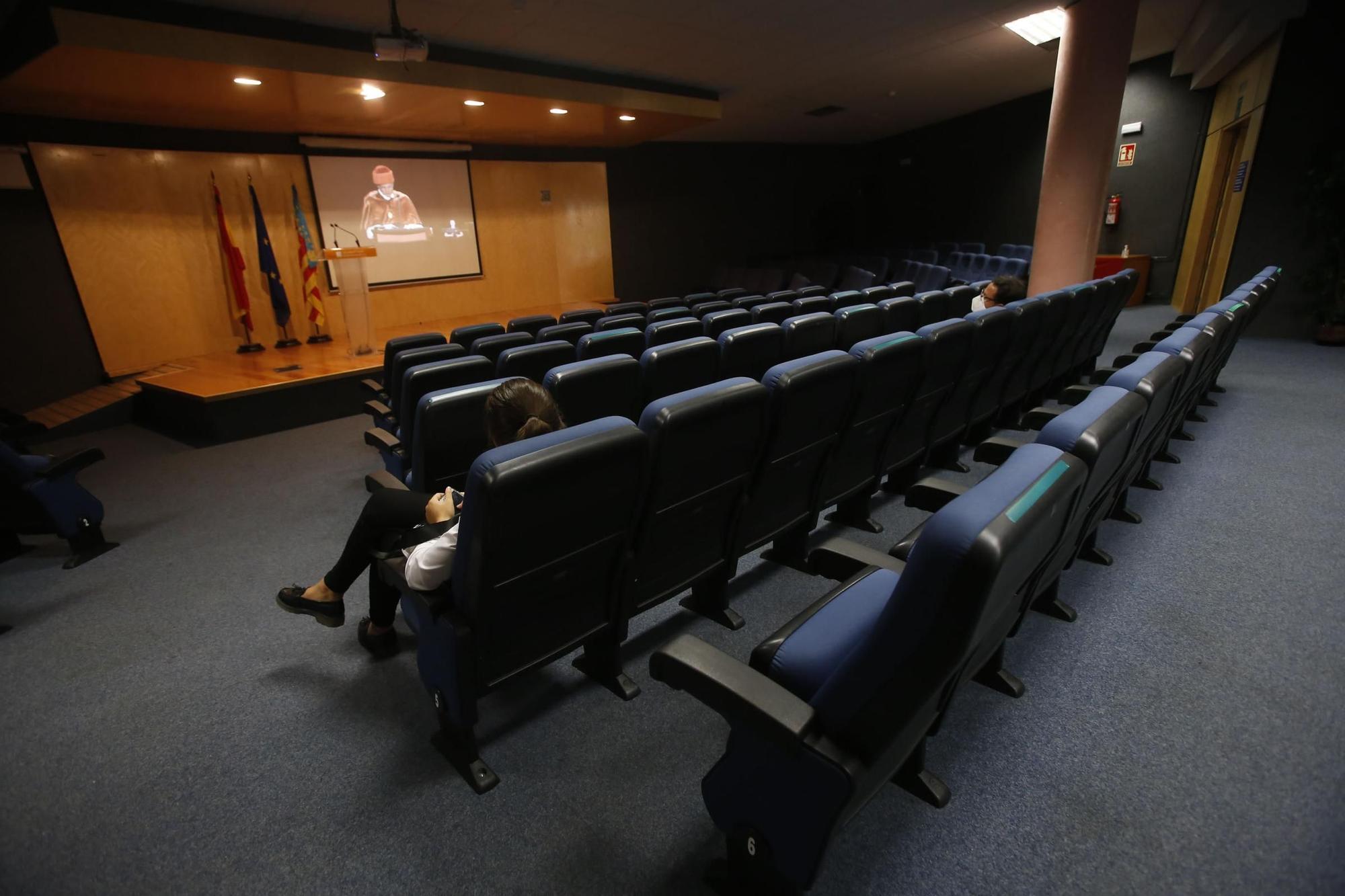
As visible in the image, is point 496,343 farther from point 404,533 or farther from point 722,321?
point 404,533

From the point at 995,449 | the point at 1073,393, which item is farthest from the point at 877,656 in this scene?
the point at 1073,393

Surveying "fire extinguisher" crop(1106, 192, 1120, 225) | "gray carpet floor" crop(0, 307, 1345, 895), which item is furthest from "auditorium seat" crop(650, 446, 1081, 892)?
"fire extinguisher" crop(1106, 192, 1120, 225)

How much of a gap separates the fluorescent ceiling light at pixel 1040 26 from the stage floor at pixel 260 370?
7755 mm

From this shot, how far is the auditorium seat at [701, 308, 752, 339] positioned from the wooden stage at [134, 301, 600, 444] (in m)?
3.55

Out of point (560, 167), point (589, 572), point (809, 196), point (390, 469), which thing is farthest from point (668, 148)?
point (589, 572)

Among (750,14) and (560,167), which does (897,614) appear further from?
(560,167)

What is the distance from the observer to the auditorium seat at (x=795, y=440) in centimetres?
201

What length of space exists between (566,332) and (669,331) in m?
0.74

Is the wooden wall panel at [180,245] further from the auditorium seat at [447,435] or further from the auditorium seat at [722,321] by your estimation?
the auditorium seat at [447,435]

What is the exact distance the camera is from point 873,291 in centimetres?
566

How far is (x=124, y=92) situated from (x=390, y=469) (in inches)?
201

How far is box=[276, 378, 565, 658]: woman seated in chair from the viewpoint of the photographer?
151 cm

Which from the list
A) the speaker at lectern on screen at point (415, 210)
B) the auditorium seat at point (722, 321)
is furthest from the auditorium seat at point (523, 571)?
the speaker at lectern on screen at point (415, 210)

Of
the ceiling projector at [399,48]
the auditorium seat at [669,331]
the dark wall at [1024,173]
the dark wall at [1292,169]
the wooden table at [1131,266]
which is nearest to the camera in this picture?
the auditorium seat at [669,331]
